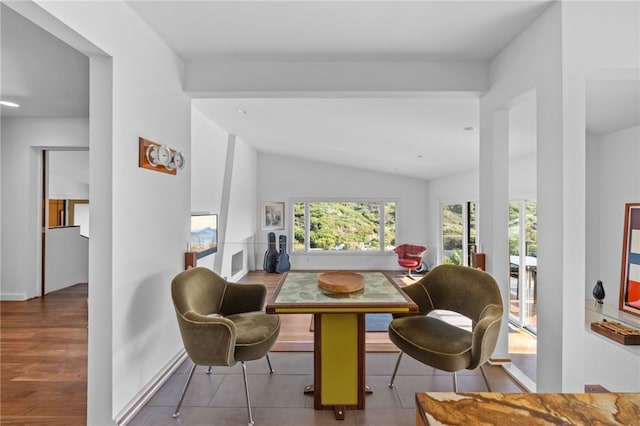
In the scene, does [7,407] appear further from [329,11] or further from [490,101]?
[490,101]

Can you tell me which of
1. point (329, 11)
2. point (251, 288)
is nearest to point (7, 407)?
point (251, 288)

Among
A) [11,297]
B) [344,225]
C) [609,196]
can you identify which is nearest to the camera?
[609,196]

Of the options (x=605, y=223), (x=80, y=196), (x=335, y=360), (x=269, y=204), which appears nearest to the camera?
(x=335, y=360)

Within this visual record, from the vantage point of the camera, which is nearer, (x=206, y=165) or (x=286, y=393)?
(x=286, y=393)

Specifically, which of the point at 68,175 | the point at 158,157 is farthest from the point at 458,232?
the point at 68,175

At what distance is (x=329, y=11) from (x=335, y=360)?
86.8 inches

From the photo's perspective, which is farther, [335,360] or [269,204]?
[269,204]

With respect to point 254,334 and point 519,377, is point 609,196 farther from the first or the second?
point 254,334

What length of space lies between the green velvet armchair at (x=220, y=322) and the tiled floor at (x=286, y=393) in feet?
0.44

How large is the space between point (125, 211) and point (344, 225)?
6182mm

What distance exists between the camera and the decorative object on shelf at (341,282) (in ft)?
6.70

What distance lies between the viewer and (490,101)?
8.66 feet

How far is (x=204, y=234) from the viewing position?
4445 millimetres

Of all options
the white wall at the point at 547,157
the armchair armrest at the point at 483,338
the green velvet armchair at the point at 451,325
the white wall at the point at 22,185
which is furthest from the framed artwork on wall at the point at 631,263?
the white wall at the point at 22,185
